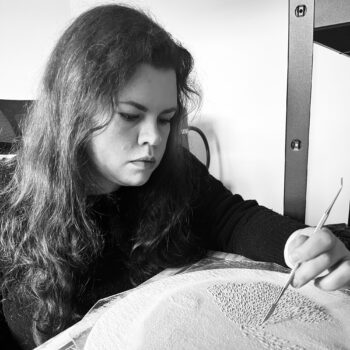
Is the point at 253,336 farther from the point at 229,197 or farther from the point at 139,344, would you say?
A: the point at 229,197

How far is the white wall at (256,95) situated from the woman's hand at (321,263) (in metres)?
0.69

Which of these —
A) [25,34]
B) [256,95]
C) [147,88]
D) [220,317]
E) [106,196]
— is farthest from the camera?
[25,34]

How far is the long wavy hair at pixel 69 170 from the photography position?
1.72 feet

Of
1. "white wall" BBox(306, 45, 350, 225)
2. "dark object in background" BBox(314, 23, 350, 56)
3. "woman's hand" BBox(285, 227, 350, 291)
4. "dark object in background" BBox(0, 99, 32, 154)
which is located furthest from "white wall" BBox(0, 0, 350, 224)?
"woman's hand" BBox(285, 227, 350, 291)

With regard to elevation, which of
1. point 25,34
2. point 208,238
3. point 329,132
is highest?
point 25,34

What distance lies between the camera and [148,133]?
1.73ft

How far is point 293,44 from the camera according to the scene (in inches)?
16.1

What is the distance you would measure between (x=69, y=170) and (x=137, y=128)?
138 millimetres

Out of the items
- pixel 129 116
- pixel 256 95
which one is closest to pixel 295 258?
pixel 129 116

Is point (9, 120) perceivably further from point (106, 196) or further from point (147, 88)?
point (147, 88)

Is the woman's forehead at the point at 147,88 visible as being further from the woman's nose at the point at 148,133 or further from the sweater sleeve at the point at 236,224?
the sweater sleeve at the point at 236,224

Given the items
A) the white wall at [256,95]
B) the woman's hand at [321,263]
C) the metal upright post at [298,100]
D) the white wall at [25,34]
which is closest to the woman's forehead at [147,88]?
the metal upright post at [298,100]

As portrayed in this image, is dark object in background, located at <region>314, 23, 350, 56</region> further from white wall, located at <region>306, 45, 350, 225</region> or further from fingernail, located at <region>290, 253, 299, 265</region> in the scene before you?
white wall, located at <region>306, 45, 350, 225</region>

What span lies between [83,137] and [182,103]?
224 mm
